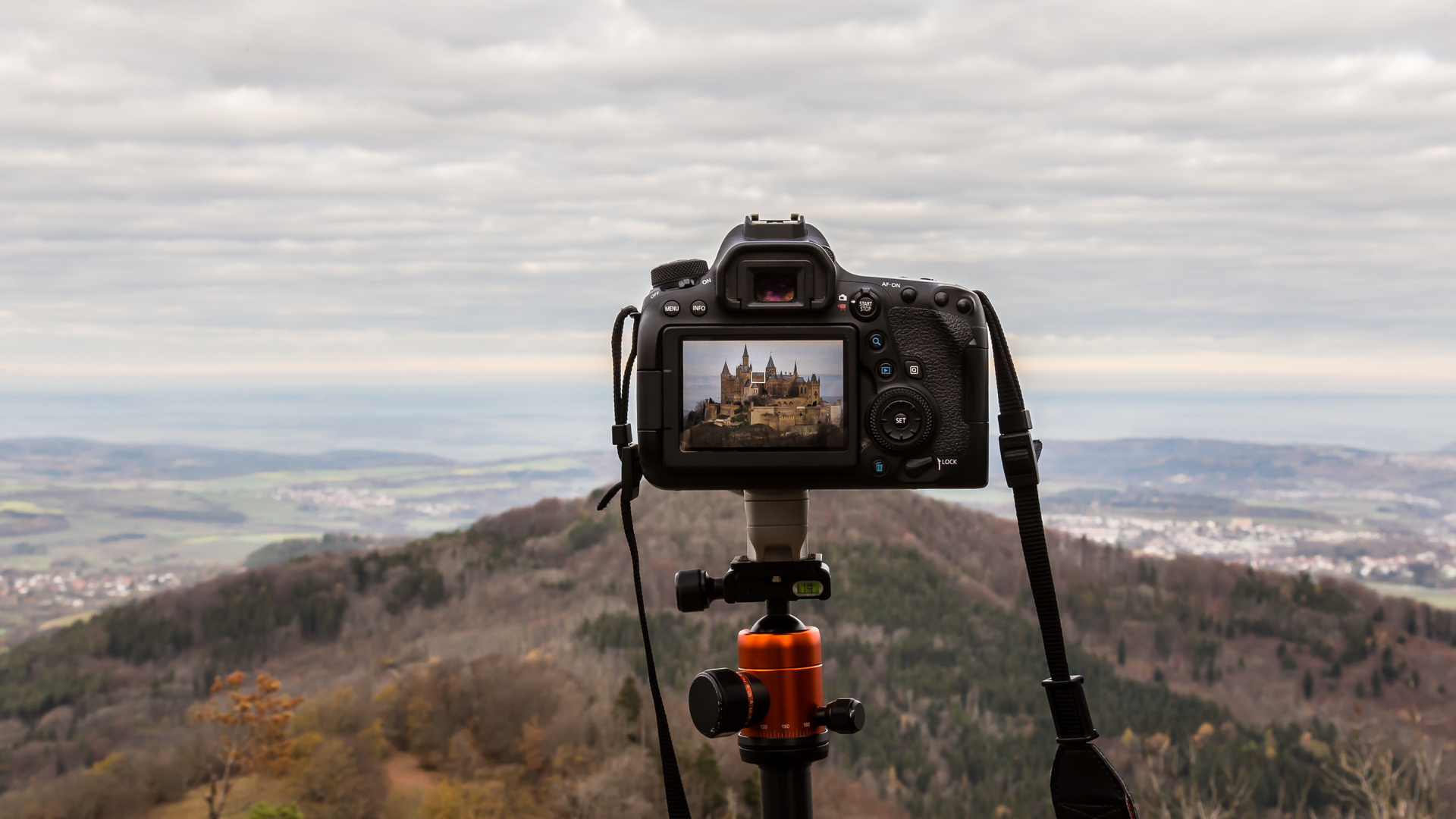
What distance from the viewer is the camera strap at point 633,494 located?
2.45 metres

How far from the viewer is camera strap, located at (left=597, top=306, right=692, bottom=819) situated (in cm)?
245

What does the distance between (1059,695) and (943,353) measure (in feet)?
2.59

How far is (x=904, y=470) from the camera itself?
241 centimetres

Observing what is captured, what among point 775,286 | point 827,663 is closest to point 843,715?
point 775,286

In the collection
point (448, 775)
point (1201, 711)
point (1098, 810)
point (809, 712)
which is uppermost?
point (809, 712)

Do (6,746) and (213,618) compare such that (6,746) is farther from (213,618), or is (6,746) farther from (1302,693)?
(1302,693)

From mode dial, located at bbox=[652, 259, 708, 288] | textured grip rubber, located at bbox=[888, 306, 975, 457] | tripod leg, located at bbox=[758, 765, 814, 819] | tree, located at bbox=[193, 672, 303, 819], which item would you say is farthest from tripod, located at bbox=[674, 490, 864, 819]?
tree, located at bbox=[193, 672, 303, 819]

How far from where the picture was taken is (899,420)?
94.8 inches

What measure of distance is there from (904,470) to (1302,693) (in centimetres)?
4810

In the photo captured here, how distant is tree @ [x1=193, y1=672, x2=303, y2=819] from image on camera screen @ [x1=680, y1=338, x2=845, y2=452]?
54.9 ft

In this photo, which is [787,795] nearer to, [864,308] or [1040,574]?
[1040,574]

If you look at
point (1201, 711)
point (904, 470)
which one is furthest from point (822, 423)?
point (1201, 711)

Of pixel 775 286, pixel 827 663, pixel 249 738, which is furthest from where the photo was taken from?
pixel 827 663

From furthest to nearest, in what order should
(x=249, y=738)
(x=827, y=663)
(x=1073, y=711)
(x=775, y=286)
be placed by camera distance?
(x=827, y=663) → (x=249, y=738) → (x=775, y=286) → (x=1073, y=711)
